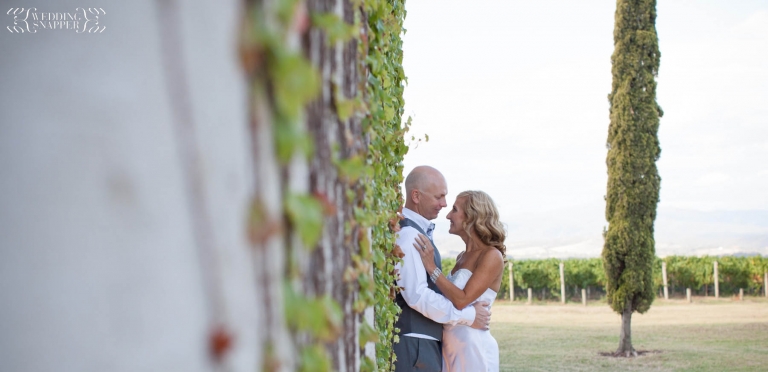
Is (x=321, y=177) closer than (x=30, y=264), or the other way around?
(x=30, y=264)

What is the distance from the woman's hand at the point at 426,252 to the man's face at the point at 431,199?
0.76ft

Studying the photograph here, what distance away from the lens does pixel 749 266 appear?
2870 centimetres

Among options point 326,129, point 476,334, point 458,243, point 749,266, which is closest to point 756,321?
point 749,266

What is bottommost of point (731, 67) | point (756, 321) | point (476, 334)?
point (756, 321)

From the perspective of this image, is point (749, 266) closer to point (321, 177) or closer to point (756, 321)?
point (756, 321)

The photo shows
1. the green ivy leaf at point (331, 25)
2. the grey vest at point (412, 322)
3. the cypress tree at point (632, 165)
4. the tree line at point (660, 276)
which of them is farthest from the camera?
the tree line at point (660, 276)

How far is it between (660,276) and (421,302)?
28.9 m

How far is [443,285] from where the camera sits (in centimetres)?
→ 429

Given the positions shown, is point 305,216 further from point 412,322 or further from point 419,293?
point 412,322

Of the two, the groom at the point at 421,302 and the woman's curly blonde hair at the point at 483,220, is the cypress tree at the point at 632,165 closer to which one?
the woman's curly blonde hair at the point at 483,220

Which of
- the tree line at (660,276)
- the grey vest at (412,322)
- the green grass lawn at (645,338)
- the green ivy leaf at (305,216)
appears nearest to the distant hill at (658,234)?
the tree line at (660,276)

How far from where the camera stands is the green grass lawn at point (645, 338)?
13.3m

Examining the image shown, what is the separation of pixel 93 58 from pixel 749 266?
32.2m

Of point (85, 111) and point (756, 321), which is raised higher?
point (85, 111)
